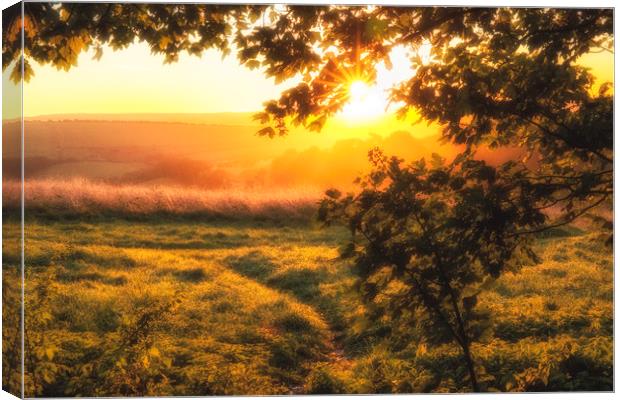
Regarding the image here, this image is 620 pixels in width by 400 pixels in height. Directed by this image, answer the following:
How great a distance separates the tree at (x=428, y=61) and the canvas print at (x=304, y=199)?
2cm

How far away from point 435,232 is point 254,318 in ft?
6.47

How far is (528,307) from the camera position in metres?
6.27

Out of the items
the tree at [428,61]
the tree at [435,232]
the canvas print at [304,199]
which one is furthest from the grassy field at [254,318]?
the tree at [428,61]

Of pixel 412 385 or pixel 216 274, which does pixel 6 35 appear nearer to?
pixel 216 274

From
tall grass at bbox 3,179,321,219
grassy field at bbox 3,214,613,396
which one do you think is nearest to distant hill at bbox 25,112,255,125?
tall grass at bbox 3,179,321,219

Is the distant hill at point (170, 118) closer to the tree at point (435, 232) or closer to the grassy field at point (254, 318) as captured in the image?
the grassy field at point (254, 318)

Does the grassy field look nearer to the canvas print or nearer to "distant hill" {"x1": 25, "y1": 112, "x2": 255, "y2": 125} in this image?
the canvas print

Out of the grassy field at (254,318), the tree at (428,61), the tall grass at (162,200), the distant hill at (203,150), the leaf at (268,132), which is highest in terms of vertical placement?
the tree at (428,61)

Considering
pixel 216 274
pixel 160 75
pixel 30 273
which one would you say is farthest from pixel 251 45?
pixel 30 273

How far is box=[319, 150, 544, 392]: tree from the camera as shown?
4.92 metres

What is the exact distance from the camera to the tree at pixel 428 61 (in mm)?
5273

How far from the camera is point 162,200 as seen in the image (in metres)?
6.25

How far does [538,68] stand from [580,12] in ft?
3.23

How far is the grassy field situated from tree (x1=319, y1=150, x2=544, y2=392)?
0.29 m
